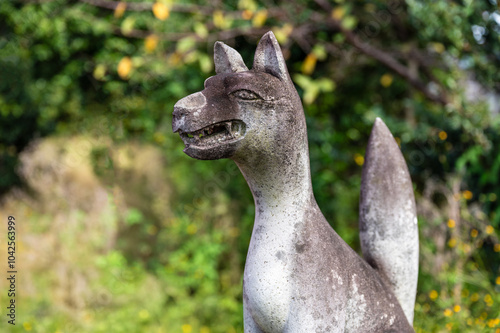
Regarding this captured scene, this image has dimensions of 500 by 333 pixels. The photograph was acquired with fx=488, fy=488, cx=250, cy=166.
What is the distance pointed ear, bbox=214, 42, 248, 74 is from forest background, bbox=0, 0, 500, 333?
1.84 metres

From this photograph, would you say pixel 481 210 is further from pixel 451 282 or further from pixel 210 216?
pixel 210 216

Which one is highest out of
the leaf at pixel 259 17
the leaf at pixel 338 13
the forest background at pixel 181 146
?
the leaf at pixel 338 13

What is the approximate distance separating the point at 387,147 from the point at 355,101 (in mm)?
3012

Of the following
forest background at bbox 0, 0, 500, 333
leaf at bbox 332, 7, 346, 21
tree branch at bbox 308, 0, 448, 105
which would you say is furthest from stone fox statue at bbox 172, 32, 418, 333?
tree branch at bbox 308, 0, 448, 105

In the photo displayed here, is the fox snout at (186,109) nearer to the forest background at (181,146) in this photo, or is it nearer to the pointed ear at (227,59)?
the pointed ear at (227,59)

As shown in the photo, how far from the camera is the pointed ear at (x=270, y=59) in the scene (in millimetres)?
1391

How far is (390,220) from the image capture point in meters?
1.67

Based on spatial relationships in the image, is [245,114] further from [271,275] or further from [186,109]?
[271,275]

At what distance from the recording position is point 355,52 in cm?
403

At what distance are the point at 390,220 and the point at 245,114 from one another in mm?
671

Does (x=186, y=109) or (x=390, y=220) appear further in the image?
(x=390, y=220)

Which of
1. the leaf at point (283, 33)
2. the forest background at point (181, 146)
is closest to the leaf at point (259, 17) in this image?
the forest background at point (181, 146)

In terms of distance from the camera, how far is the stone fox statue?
1.34m

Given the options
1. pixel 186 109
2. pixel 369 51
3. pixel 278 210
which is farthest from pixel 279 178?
pixel 369 51
